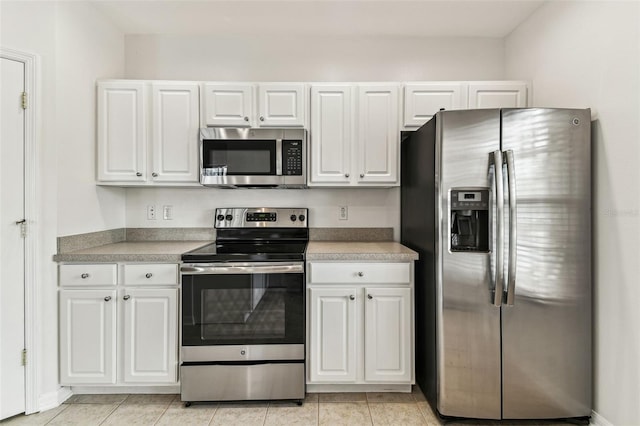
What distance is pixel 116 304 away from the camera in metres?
2.15

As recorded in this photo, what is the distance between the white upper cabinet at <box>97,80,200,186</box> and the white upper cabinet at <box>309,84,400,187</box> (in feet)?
2.95

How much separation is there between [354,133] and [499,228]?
1200 millimetres

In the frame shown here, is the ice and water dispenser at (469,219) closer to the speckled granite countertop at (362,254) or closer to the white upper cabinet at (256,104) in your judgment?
the speckled granite countertop at (362,254)

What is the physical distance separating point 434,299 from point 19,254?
244 cm

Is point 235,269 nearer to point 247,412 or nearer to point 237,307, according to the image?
point 237,307

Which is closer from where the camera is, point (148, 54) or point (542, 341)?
point (542, 341)

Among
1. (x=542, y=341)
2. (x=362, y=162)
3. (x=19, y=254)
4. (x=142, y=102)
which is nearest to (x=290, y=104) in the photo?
(x=362, y=162)

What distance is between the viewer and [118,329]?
215 centimetres

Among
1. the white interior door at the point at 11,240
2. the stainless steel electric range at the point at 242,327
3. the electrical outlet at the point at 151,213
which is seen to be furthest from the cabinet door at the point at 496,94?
the white interior door at the point at 11,240

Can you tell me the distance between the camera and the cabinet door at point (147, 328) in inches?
84.7

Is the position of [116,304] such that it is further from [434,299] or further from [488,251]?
[488,251]

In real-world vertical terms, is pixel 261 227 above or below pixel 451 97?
below

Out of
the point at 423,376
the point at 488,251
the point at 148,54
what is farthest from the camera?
the point at 148,54

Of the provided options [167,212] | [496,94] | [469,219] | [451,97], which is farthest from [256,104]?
Answer: [496,94]
